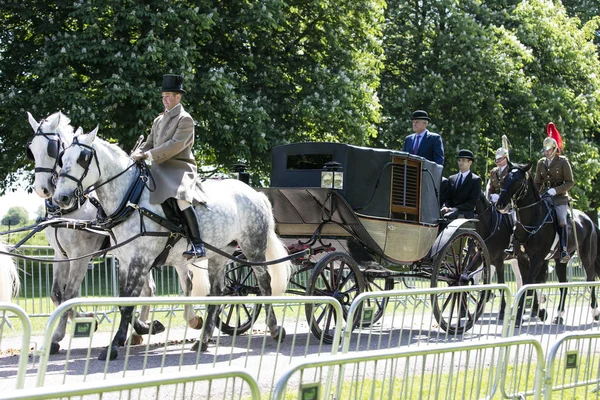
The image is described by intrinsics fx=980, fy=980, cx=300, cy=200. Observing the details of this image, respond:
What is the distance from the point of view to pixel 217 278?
11.4 m

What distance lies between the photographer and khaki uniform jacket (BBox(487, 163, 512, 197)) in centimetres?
1545

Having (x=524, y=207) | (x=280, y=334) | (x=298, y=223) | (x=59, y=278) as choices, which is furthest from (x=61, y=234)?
(x=524, y=207)

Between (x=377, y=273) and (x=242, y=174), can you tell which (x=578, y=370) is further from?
(x=242, y=174)

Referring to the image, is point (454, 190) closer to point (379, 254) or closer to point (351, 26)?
point (379, 254)

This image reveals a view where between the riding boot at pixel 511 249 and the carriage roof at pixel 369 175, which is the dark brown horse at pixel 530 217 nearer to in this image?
the riding boot at pixel 511 249

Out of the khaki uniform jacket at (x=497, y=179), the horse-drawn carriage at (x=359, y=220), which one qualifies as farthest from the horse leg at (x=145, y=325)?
the khaki uniform jacket at (x=497, y=179)

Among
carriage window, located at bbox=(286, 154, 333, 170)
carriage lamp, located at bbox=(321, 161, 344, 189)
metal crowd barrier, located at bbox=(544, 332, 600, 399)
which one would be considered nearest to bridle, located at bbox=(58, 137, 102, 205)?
carriage lamp, located at bbox=(321, 161, 344, 189)

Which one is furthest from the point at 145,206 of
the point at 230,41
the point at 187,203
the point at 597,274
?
the point at 230,41

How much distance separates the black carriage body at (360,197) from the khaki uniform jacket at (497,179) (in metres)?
3.05

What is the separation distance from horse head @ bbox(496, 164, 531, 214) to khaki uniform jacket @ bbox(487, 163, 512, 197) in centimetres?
64

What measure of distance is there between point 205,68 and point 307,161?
10.8 metres

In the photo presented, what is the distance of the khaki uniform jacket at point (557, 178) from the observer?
15.4 metres

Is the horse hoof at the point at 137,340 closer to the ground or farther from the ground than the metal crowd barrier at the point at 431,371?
closer to the ground

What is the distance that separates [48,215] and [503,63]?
21422mm
